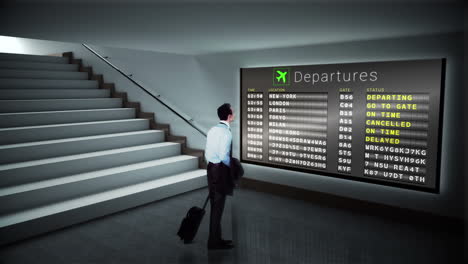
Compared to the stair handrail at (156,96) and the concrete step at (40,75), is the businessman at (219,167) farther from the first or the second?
the concrete step at (40,75)

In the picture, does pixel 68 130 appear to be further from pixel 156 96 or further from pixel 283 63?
pixel 283 63

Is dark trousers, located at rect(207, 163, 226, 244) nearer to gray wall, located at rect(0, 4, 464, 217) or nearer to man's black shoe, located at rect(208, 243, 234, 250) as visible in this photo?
man's black shoe, located at rect(208, 243, 234, 250)

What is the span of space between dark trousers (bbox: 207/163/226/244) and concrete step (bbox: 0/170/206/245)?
1597 millimetres

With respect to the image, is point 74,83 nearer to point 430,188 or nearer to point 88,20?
point 88,20

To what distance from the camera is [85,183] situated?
14.2 feet

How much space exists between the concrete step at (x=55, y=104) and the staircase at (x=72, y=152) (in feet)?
0.04

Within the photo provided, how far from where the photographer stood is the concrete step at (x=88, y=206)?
11.5ft

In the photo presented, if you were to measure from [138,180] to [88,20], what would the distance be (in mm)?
2548

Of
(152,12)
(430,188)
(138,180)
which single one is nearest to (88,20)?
(152,12)

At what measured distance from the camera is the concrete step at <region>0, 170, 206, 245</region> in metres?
3.50

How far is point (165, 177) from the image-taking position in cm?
524

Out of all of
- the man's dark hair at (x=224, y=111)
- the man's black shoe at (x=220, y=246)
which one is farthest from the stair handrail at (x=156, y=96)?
the man's black shoe at (x=220, y=246)

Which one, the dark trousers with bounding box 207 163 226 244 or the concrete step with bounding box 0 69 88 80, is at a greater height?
the concrete step with bounding box 0 69 88 80

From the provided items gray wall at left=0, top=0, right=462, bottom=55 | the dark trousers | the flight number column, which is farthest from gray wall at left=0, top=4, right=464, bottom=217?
the dark trousers
